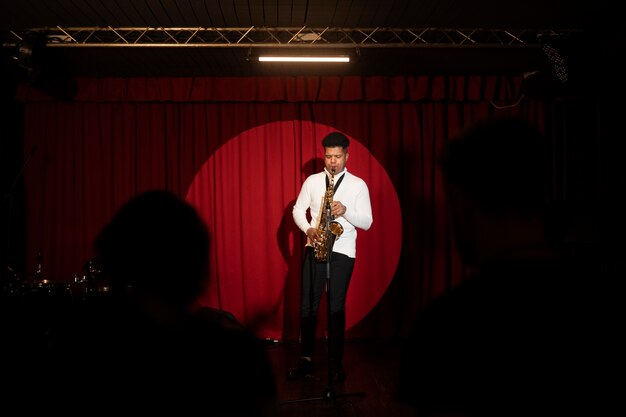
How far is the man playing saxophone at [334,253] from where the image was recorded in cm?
402

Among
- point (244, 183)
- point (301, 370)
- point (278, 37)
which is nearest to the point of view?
point (301, 370)

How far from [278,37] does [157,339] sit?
13.8ft

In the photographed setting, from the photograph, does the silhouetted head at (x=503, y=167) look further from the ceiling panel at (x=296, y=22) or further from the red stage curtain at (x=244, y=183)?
the red stage curtain at (x=244, y=183)

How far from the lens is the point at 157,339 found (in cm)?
103

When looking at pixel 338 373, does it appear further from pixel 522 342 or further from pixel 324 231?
pixel 522 342

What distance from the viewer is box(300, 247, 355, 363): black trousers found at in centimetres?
402

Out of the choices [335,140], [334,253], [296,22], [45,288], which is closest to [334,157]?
[335,140]

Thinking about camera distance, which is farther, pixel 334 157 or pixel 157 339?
pixel 334 157

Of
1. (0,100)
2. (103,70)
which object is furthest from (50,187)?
(103,70)

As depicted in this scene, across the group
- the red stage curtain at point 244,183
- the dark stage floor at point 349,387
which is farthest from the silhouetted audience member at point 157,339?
the red stage curtain at point 244,183

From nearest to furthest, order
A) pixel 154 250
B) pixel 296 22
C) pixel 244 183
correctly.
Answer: pixel 154 250, pixel 296 22, pixel 244 183

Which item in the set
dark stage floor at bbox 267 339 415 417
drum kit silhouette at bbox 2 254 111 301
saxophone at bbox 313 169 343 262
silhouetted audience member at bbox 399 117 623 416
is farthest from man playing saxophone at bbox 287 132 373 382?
silhouetted audience member at bbox 399 117 623 416

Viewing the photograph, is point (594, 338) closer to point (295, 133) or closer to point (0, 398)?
point (0, 398)

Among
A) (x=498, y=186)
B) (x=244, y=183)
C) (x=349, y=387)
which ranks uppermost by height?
(x=244, y=183)
